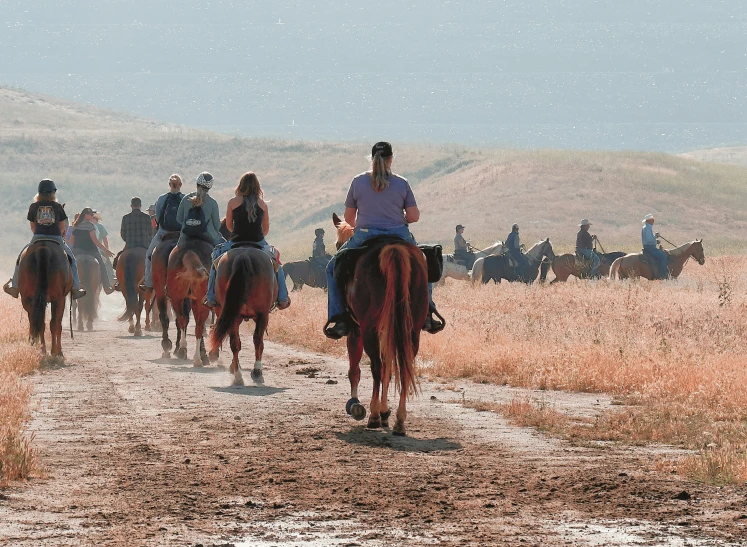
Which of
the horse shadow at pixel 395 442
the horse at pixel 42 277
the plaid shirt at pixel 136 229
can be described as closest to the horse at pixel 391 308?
the horse shadow at pixel 395 442

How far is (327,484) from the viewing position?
8570mm

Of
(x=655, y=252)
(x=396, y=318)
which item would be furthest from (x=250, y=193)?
(x=655, y=252)

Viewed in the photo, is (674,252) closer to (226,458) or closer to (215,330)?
(215,330)

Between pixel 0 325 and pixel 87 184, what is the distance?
8045 centimetres

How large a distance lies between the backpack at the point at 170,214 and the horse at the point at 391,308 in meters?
7.64

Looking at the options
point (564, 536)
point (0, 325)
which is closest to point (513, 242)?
point (0, 325)

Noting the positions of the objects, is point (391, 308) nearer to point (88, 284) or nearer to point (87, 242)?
point (88, 284)

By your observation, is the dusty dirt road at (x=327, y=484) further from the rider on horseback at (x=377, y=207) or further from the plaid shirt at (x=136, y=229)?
the plaid shirt at (x=136, y=229)

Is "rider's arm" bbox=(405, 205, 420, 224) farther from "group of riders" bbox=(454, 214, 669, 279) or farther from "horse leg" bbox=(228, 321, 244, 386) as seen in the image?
"group of riders" bbox=(454, 214, 669, 279)

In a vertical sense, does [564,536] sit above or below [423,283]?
below

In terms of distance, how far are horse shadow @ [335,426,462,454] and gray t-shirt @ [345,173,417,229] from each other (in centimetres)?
169

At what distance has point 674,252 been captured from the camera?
110ft

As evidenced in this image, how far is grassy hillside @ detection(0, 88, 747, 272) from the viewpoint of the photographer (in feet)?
247

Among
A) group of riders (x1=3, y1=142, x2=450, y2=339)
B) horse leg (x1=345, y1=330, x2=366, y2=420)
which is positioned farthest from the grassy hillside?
horse leg (x1=345, y1=330, x2=366, y2=420)
